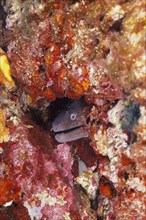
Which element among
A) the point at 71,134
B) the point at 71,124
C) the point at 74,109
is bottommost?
the point at 71,134

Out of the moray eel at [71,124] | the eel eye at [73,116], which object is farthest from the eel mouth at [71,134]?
the eel eye at [73,116]

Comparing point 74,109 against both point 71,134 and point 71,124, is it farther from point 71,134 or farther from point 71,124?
point 71,134

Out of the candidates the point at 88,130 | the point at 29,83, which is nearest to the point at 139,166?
the point at 88,130

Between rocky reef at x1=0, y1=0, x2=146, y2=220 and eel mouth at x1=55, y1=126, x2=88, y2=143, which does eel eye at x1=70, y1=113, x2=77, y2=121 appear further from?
eel mouth at x1=55, y1=126, x2=88, y2=143

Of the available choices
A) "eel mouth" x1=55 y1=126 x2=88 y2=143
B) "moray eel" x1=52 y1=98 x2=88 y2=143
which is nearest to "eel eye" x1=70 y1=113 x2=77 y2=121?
"moray eel" x1=52 y1=98 x2=88 y2=143

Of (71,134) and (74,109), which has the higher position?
(74,109)

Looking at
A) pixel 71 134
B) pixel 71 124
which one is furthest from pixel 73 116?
pixel 71 134

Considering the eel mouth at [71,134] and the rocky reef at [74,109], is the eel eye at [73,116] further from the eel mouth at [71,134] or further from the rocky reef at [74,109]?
the eel mouth at [71,134]

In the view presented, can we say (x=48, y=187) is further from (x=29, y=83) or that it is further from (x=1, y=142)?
(x=29, y=83)
